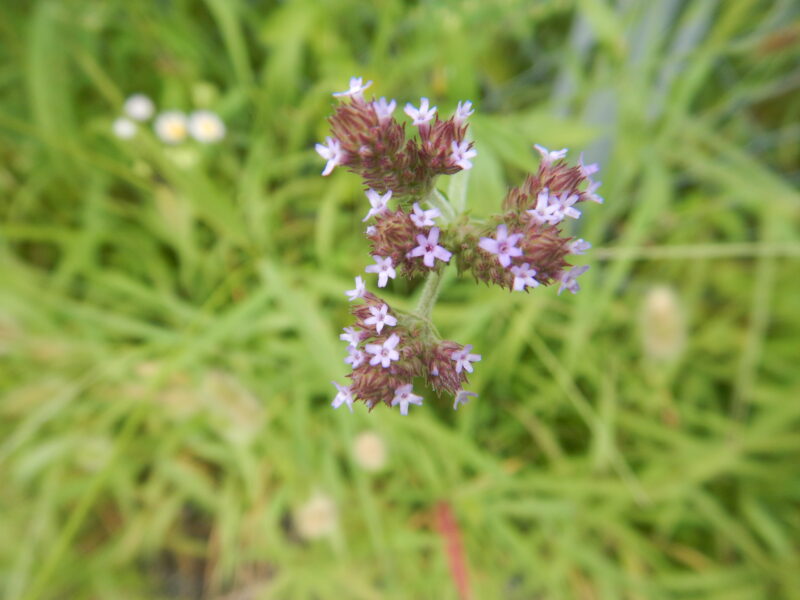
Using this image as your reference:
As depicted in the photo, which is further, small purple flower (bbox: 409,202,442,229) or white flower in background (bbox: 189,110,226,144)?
white flower in background (bbox: 189,110,226,144)

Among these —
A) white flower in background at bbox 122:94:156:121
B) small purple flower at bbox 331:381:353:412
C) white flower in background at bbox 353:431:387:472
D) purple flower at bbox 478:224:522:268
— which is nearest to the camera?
purple flower at bbox 478:224:522:268

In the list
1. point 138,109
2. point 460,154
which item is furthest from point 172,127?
point 460,154

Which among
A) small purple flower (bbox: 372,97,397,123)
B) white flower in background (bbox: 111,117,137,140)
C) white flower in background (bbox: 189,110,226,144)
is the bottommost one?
small purple flower (bbox: 372,97,397,123)

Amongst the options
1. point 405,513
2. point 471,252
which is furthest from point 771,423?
point 471,252

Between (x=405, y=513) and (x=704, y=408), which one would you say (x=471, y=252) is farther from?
(x=704, y=408)

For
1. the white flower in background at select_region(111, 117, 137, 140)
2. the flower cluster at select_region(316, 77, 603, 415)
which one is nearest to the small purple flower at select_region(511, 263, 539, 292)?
the flower cluster at select_region(316, 77, 603, 415)

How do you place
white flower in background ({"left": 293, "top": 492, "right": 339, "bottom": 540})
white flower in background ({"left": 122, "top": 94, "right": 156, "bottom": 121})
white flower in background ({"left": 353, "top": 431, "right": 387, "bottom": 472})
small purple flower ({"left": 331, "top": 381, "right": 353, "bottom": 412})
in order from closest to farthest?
small purple flower ({"left": 331, "top": 381, "right": 353, "bottom": 412})
white flower in background ({"left": 353, "top": 431, "right": 387, "bottom": 472})
white flower in background ({"left": 293, "top": 492, "right": 339, "bottom": 540})
white flower in background ({"left": 122, "top": 94, "right": 156, "bottom": 121})

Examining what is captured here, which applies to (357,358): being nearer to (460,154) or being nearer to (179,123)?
(460,154)

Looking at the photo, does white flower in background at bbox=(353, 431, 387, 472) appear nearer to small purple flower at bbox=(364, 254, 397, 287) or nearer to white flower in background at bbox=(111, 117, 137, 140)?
small purple flower at bbox=(364, 254, 397, 287)
